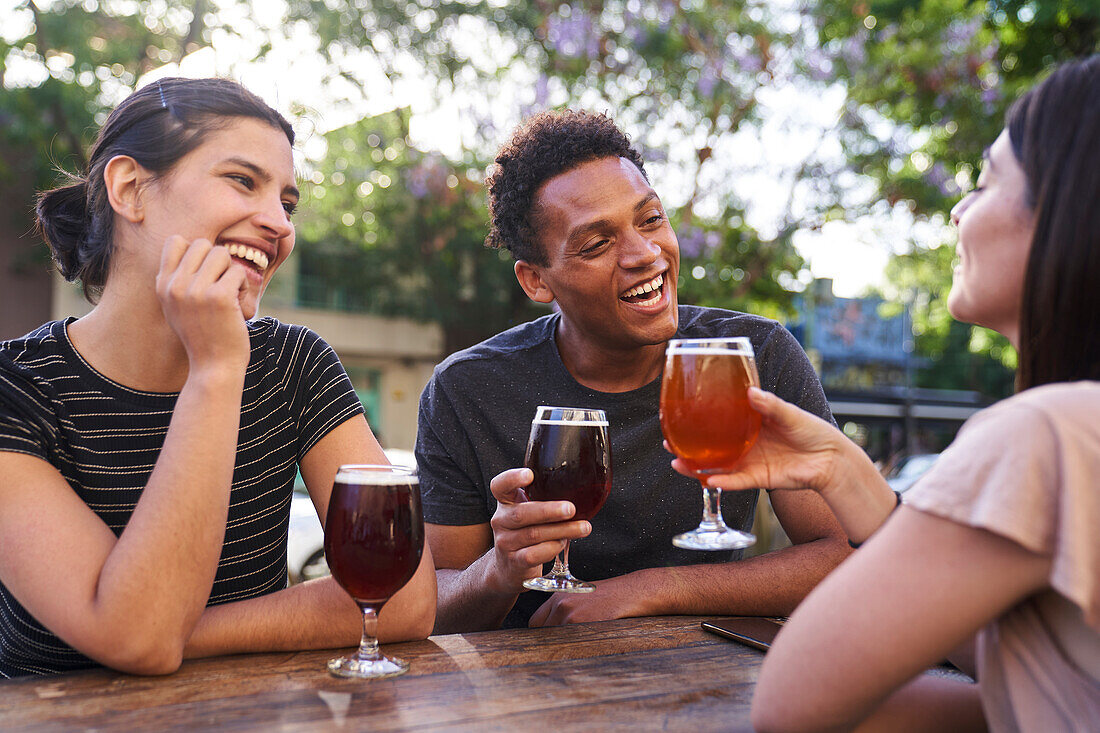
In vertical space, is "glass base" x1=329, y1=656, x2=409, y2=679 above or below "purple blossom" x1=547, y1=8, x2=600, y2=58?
below

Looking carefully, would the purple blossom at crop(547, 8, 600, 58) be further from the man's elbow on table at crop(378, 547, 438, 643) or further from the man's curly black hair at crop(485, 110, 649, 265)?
the man's elbow on table at crop(378, 547, 438, 643)

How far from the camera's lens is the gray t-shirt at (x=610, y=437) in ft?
8.86

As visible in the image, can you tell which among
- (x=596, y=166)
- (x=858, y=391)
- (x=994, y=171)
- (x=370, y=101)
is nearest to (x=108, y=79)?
(x=370, y=101)

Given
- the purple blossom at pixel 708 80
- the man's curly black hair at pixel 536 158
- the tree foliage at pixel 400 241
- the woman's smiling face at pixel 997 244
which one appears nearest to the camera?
the woman's smiling face at pixel 997 244

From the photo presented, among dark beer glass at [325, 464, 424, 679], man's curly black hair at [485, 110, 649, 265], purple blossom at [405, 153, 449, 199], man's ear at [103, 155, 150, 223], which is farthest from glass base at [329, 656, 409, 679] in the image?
purple blossom at [405, 153, 449, 199]

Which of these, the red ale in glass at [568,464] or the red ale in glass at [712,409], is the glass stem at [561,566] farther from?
the red ale in glass at [712,409]

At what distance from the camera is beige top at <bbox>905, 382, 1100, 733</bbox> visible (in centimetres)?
94

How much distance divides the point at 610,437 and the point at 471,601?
25.7 inches

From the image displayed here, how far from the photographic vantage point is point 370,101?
1312cm

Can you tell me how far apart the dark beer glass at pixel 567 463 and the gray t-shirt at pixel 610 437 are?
0.89 m

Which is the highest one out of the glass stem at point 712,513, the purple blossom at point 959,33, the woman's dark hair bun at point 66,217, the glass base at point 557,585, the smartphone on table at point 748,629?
the purple blossom at point 959,33

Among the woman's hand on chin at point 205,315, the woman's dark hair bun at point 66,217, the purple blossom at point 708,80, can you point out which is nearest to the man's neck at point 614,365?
the woman's hand on chin at point 205,315

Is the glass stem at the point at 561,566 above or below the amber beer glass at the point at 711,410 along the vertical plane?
below

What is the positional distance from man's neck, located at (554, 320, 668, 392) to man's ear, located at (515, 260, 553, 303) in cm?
28
